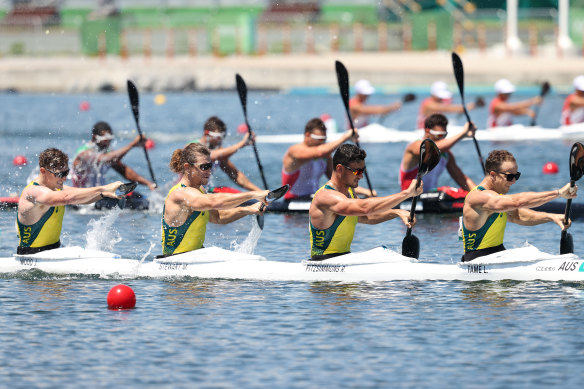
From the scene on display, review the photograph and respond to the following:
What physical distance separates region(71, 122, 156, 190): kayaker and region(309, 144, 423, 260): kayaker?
726cm

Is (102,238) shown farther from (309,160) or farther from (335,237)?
(335,237)

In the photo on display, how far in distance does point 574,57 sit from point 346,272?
4570cm

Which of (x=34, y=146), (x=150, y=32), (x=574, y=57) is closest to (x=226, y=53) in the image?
(x=150, y=32)

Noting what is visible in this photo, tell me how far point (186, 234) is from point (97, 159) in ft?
22.5

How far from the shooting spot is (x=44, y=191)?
1398 cm

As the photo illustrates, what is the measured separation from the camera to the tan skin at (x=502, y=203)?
1264 centimetres

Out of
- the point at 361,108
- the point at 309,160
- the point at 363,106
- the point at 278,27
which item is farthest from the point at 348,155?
the point at 278,27

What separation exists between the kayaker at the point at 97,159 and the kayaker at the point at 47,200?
5771 mm

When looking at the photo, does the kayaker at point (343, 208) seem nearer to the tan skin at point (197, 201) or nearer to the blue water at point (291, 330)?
the blue water at point (291, 330)

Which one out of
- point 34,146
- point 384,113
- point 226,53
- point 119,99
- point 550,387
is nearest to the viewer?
point 550,387

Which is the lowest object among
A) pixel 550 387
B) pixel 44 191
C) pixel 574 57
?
pixel 550 387

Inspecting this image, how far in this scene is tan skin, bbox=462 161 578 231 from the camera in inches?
498

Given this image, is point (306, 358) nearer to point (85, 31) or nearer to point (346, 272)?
point (346, 272)

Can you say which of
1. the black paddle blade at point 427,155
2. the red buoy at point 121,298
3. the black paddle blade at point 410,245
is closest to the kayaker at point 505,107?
A: the black paddle blade at point 410,245
